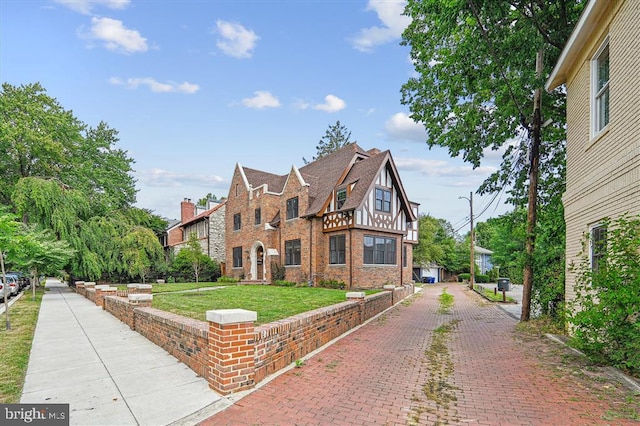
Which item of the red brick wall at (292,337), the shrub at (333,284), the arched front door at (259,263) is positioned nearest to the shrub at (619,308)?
the red brick wall at (292,337)

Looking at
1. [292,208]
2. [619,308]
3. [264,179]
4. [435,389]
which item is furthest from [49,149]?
[619,308]

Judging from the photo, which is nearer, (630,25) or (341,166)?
(630,25)

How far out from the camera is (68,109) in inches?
1222

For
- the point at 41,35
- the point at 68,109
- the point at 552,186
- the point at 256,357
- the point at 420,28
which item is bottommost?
the point at 256,357

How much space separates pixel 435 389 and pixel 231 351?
10.1 ft

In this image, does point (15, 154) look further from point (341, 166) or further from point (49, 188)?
point (341, 166)

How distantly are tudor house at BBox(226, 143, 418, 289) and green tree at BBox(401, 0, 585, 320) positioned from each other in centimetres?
876

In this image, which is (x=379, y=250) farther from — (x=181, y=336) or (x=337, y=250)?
(x=181, y=336)

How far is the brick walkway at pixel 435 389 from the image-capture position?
4434 millimetres

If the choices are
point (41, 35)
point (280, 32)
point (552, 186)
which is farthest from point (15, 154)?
point (552, 186)

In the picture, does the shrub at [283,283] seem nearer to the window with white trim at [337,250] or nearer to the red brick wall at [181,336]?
the window with white trim at [337,250]

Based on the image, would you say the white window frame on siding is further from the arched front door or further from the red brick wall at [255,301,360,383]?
the arched front door

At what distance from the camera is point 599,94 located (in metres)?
7.97

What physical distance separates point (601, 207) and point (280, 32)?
1201 cm
